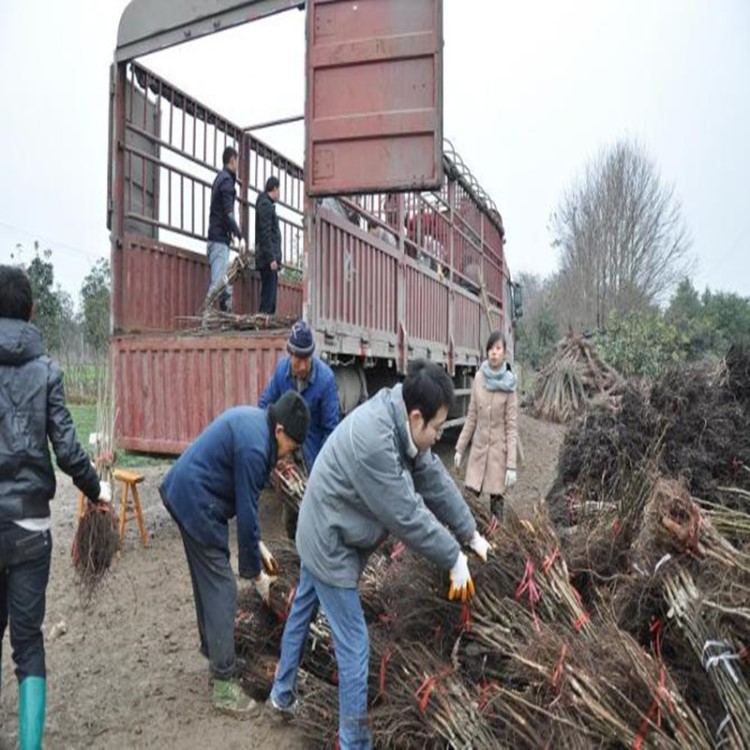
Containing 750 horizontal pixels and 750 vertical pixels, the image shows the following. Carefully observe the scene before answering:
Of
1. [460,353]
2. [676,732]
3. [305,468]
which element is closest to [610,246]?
[460,353]

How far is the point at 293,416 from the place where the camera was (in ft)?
8.73

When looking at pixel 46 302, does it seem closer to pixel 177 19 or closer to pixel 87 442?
pixel 87 442

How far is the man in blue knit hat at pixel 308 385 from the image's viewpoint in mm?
4016

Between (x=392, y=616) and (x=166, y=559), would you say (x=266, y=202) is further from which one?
(x=392, y=616)

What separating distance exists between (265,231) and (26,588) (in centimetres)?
409

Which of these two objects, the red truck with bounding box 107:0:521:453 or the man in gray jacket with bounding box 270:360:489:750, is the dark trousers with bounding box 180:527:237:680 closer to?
the man in gray jacket with bounding box 270:360:489:750

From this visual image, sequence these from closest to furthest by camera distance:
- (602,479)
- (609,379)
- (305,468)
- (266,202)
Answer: (602,479) → (305,468) → (266,202) → (609,379)

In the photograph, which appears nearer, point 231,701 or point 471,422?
point 231,701

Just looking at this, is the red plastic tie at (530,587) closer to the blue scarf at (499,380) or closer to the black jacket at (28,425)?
the black jacket at (28,425)

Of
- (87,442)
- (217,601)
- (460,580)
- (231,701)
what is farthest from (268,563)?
(87,442)

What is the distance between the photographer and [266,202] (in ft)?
19.6

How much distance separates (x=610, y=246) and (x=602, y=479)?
2340 centimetres

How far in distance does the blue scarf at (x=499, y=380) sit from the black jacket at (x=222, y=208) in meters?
2.51

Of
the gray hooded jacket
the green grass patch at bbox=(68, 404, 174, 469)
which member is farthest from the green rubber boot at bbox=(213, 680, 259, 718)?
the green grass patch at bbox=(68, 404, 174, 469)
